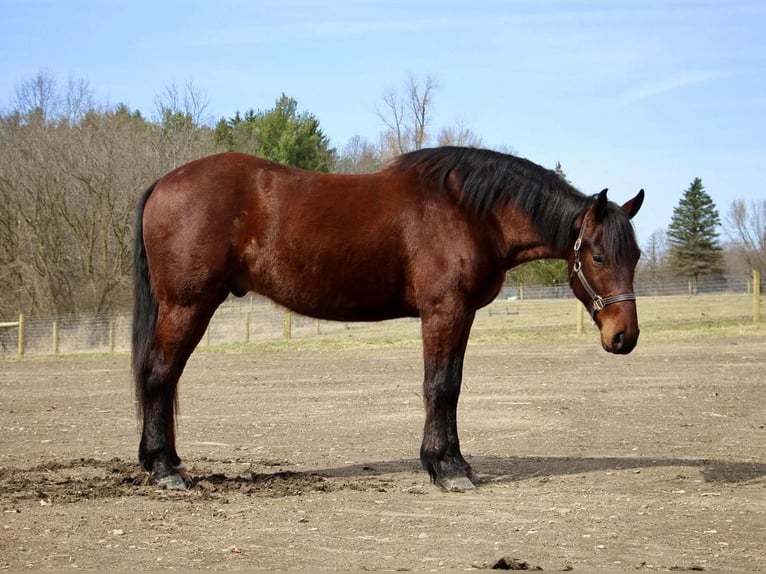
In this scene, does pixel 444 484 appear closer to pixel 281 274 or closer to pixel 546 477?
pixel 546 477

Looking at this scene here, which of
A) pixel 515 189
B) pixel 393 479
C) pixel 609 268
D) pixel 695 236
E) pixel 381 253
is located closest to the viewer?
pixel 609 268

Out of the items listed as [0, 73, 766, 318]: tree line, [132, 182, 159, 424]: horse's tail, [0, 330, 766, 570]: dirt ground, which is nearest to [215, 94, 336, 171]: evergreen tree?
[0, 73, 766, 318]: tree line

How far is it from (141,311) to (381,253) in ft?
6.55

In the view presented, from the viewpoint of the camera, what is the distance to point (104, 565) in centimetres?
445

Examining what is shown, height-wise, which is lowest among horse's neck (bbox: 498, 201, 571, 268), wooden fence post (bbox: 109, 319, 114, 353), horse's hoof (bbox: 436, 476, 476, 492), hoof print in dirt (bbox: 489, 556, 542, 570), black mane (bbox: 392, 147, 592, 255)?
hoof print in dirt (bbox: 489, 556, 542, 570)

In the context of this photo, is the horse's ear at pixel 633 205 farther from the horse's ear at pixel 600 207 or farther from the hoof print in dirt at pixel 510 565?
the hoof print in dirt at pixel 510 565

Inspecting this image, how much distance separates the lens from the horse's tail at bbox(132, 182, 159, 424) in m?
6.91

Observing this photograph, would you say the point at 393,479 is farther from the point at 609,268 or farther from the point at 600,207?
the point at 600,207

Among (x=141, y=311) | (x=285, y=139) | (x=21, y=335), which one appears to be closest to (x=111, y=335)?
(x=21, y=335)

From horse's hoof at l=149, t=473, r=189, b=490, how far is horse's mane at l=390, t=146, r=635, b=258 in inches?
116

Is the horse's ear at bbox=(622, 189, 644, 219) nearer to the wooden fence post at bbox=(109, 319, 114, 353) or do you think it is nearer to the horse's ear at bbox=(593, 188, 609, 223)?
the horse's ear at bbox=(593, 188, 609, 223)

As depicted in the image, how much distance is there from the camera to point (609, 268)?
661cm

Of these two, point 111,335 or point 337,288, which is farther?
point 111,335

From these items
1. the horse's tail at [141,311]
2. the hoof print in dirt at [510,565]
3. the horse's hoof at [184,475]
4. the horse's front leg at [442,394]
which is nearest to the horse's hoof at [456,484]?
the horse's front leg at [442,394]
